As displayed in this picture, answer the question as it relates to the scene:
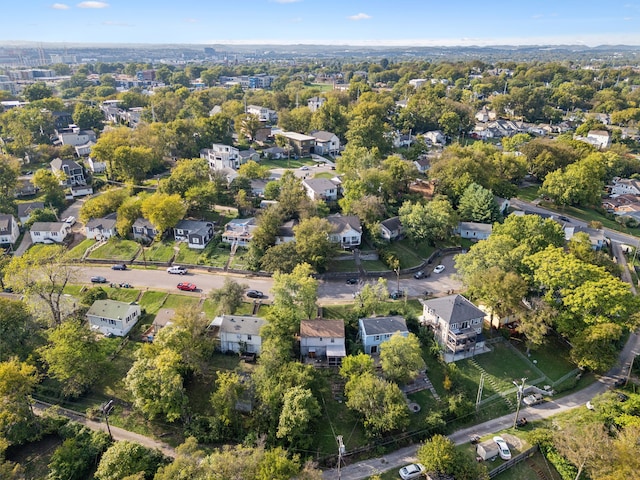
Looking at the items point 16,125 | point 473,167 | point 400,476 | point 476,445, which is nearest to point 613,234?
point 473,167

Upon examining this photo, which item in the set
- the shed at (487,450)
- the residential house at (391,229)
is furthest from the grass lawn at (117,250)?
the shed at (487,450)

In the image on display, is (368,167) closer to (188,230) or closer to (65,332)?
(188,230)

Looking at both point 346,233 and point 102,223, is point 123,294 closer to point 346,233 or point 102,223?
point 102,223

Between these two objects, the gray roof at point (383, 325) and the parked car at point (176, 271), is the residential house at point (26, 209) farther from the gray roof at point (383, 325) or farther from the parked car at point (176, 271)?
the gray roof at point (383, 325)

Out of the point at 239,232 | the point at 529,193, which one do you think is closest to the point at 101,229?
the point at 239,232

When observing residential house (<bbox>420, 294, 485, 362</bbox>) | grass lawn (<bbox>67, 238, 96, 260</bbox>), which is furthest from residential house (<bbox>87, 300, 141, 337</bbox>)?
residential house (<bbox>420, 294, 485, 362</bbox>)

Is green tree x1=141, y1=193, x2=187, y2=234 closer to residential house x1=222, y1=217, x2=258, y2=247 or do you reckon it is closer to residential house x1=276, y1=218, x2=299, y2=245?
residential house x1=222, y1=217, x2=258, y2=247
